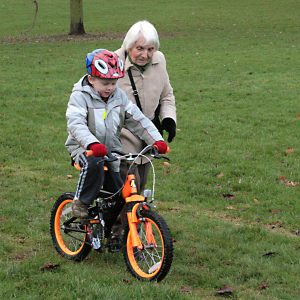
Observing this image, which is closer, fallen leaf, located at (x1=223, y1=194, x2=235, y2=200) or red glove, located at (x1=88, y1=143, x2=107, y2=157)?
red glove, located at (x1=88, y1=143, x2=107, y2=157)

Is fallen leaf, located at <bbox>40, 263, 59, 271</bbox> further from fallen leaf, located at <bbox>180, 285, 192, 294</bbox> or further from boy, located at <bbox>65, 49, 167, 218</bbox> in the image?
fallen leaf, located at <bbox>180, 285, 192, 294</bbox>

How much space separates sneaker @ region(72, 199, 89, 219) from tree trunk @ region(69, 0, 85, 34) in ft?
75.5

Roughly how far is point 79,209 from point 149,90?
1.26m

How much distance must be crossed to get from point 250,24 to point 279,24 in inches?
51.4

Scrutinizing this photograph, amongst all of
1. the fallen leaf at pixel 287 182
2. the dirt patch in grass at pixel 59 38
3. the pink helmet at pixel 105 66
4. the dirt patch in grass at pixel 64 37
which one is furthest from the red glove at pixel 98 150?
the dirt patch in grass at pixel 59 38

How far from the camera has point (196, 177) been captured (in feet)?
30.5

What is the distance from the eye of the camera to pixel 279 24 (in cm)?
3228

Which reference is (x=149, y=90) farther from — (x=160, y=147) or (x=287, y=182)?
(x=287, y=182)

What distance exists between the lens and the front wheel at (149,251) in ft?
17.3

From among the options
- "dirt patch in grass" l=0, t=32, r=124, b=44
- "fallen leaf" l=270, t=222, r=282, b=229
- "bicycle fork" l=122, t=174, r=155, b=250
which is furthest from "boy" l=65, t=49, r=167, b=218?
"dirt patch in grass" l=0, t=32, r=124, b=44

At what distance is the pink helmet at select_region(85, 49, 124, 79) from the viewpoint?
217 inches

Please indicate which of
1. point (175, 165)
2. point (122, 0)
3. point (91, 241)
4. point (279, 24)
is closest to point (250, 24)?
point (279, 24)

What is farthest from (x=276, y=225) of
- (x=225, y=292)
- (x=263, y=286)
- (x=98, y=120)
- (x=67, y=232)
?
(x=98, y=120)

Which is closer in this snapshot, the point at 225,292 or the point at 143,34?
the point at 225,292
